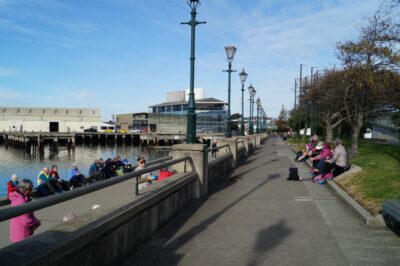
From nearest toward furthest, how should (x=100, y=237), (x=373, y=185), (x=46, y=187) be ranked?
(x=100, y=237) → (x=373, y=185) → (x=46, y=187)

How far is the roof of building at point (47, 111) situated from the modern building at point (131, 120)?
2156 cm

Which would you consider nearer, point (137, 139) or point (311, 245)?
point (311, 245)

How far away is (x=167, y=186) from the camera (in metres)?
8.38

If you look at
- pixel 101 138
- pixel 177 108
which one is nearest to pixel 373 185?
pixel 101 138

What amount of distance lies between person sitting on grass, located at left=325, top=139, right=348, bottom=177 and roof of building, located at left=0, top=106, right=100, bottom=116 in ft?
440

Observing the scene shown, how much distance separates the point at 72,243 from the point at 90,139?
365 feet

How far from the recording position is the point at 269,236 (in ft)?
24.7

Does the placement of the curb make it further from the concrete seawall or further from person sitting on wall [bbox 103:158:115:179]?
person sitting on wall [bbox 103:158:115:179]

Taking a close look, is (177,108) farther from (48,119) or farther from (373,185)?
(373,185)

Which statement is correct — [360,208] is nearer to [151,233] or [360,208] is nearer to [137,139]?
[151,233]

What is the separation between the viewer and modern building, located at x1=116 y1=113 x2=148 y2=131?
16588 cm

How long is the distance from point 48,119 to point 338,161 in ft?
437

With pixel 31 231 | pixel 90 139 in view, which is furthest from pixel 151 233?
pixel 90 139

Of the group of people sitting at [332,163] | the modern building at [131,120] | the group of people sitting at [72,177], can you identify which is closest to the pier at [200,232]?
the group of people sitting at [72,177]
